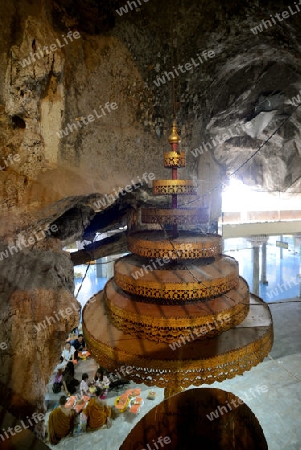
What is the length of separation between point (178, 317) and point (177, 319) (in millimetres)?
19

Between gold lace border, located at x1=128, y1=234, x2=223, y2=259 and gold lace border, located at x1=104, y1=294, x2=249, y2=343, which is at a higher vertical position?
gold lace border, located at x1=128, y1=234, x2=223, y2=259

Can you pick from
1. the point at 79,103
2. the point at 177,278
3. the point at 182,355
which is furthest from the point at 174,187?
the point at 79,103

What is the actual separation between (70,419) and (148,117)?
617 cm

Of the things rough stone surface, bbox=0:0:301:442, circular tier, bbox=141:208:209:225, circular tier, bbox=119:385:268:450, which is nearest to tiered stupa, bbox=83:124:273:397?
circular tier, bbox=141:208:209:225

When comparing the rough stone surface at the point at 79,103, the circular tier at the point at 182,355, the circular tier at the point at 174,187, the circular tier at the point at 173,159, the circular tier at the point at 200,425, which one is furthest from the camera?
Answer: the rough stone surface at the point at 79,103

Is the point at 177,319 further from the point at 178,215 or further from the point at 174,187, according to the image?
the point at 174,187

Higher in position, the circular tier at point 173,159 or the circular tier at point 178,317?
the circular tier at point 173,159

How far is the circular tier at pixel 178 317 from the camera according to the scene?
207 centimetres

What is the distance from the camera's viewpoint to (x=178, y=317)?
2078mm

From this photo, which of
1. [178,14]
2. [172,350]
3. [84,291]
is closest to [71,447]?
[172,350]

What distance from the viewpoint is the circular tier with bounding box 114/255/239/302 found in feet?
7.26

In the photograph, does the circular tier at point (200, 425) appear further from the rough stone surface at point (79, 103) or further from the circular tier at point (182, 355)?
the rough stone surface at point (79, 103)

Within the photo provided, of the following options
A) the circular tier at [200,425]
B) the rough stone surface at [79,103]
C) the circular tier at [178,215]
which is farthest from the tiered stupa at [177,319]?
the rough stone surface at [79,103]

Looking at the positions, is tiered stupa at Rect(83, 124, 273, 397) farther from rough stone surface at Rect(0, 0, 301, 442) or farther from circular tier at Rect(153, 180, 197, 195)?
rough stone surface at Rect(0, 0, 301, 442)
